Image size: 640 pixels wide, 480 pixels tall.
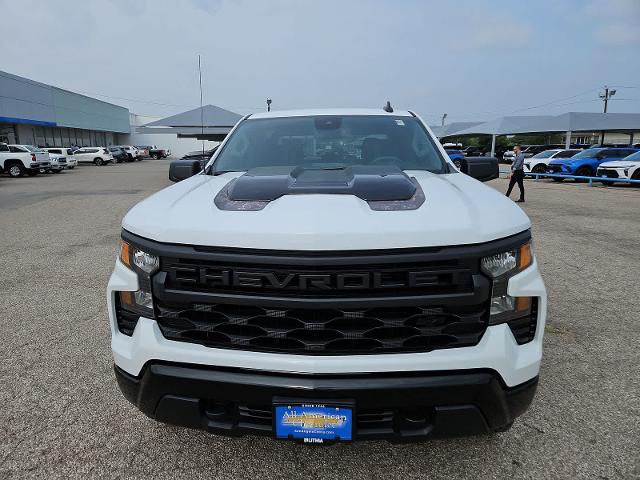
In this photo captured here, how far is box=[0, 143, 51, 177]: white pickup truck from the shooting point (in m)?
22.0

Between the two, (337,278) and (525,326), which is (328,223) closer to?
(337,278)

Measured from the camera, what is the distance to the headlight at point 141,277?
1.83 m

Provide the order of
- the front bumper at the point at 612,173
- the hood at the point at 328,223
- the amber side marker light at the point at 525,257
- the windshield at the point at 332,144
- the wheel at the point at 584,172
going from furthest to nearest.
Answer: the wheel at the point at 584,172 → the front bumper at the point at 612,173 → the windshield at the point at 332,144 → the amber side marker light at the point at 525,257 → the hood at the point at 328,223

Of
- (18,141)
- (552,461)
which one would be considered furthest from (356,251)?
(18,141)

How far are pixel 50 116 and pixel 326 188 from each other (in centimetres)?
4736

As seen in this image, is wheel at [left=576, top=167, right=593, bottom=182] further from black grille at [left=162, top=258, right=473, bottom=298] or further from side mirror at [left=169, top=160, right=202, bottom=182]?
black grille at [left=162, top=258, right=473, bottom=298]

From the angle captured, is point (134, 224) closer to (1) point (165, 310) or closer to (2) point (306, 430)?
(1) point (165, 310)

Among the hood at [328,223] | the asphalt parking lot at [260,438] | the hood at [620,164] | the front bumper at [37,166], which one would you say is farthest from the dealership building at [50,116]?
the hood at [328,223]

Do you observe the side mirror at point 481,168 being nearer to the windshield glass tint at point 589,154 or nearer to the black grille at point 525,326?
the black grille at point 525,326

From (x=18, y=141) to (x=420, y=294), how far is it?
4386 cm

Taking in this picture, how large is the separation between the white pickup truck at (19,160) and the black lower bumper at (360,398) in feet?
82.1

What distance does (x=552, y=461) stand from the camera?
221 centimetres

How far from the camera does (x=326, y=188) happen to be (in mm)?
2066

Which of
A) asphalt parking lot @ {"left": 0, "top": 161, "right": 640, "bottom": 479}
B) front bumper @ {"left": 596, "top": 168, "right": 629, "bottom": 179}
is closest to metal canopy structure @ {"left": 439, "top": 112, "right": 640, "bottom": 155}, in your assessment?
front bumper @ {"left": 596, "top": 168, "right": 629, "bottom": 179}
